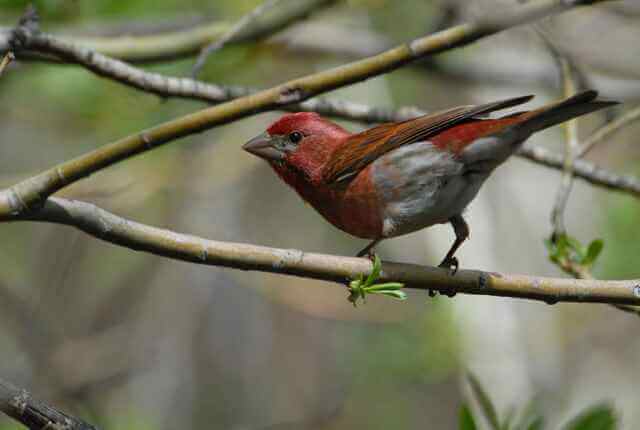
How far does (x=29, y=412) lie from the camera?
2.26 metres

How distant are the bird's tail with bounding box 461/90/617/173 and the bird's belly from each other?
76 mm

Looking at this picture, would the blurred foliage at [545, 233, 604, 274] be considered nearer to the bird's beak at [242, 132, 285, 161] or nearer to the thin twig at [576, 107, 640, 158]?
the thin twig at [576, 107, 640, 158]

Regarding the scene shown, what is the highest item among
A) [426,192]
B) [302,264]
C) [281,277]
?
[426,192]

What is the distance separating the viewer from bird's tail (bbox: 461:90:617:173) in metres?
3.63

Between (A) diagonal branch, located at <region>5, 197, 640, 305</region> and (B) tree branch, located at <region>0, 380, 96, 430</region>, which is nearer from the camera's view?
(B) tree branch, located at <region>0, 380, 96, 430</region>

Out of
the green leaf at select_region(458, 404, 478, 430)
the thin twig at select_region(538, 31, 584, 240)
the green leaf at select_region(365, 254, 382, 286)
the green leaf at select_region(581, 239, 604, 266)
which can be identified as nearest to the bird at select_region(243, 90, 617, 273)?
the thin twig at select_region(538, 31, 584, 240)

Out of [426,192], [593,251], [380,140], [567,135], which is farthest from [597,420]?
[567,135]

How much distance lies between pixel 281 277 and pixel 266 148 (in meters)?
3.33

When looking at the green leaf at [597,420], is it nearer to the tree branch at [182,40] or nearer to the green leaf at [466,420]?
the green leaf at [466,420]

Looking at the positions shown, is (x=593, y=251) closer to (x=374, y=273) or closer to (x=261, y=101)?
(x=374, y=273)

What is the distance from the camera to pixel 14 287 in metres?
7.31

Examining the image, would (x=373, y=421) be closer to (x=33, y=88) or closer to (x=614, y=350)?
(x=614, y=350)

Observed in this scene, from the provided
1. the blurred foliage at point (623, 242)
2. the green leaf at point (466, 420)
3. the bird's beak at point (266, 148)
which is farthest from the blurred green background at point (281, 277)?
the green leaf at point (466, 420)

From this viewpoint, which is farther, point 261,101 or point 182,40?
point 182,40
